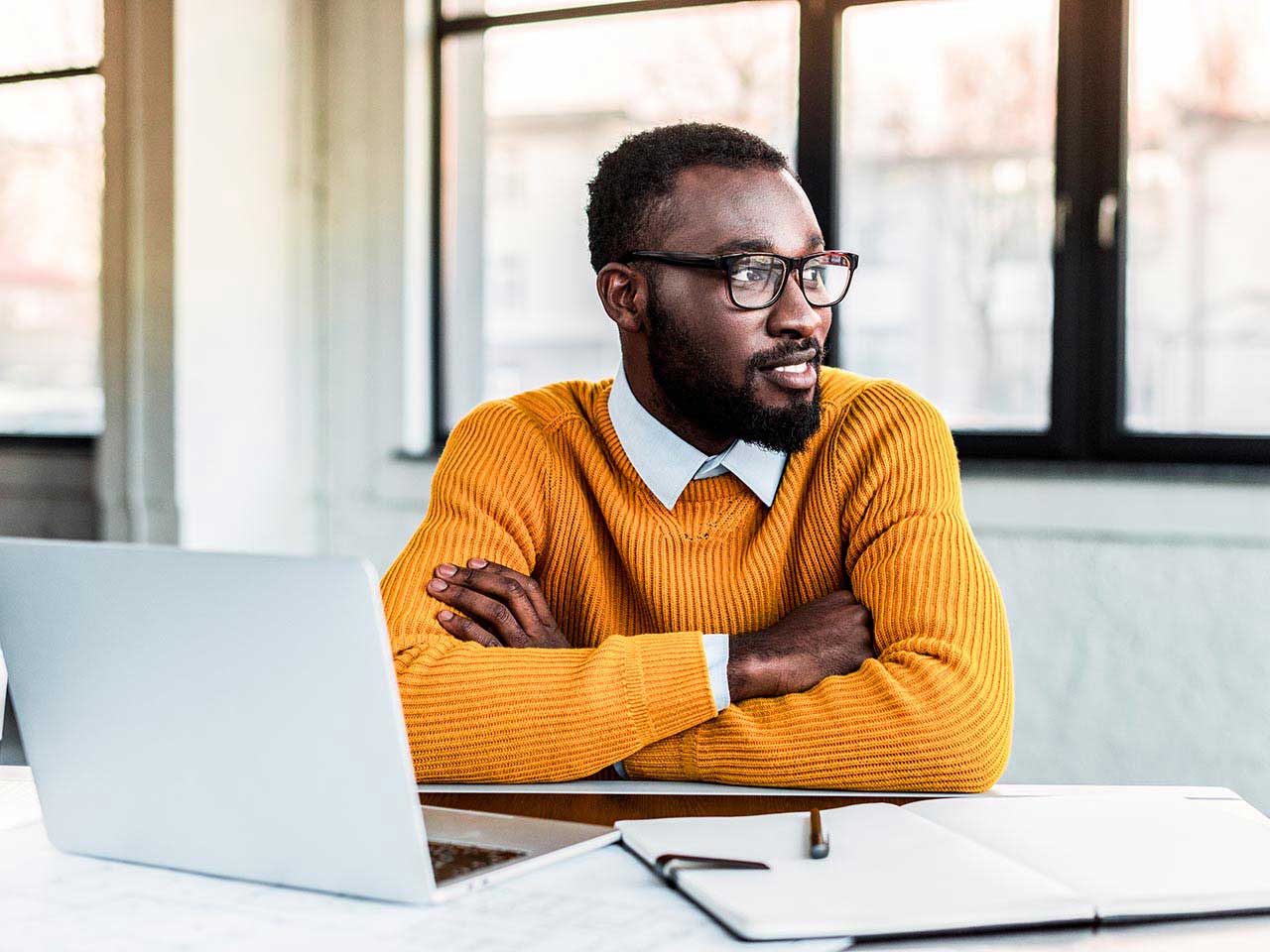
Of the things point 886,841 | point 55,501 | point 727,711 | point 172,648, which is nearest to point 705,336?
point 727,711

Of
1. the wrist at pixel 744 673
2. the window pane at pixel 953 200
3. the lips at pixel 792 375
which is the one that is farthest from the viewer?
the window pane at pixel 953 200

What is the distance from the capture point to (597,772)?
1316 mm

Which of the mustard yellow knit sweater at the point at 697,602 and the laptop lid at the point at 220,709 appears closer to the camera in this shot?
the laptop lid at the point at 220,709

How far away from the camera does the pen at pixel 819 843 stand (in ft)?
2.95

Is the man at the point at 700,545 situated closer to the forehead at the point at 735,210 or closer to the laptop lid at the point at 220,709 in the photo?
the forehead at the point at 735,210

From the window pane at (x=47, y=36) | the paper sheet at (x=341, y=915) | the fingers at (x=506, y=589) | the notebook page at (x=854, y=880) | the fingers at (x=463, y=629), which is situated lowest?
the paper sheet at (x=341, y=915)

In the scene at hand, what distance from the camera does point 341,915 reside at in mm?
815

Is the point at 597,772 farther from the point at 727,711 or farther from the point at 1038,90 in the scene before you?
the point at 1038,90

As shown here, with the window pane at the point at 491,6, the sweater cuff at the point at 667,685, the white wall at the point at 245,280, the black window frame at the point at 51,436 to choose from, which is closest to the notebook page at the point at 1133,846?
the sweater cuff at the point at 667,685

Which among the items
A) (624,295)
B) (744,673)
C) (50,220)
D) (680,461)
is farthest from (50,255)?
(744,673)

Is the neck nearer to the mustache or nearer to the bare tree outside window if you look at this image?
the mustache

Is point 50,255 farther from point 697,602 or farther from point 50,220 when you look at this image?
point 697,602

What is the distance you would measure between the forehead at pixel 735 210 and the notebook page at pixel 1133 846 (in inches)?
30.5

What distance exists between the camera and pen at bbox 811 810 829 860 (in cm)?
90
